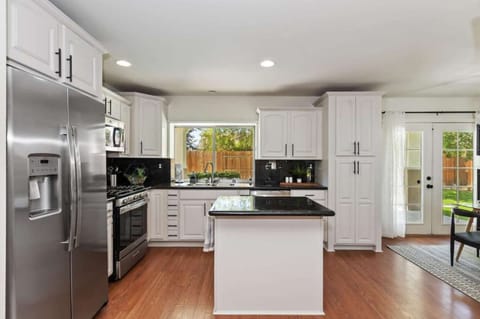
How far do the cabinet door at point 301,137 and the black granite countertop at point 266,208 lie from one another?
1787 mm

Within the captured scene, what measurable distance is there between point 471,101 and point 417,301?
159 inches

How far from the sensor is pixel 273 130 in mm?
4492

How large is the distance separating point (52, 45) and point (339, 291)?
10.6ft

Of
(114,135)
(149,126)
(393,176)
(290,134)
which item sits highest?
(149,126)

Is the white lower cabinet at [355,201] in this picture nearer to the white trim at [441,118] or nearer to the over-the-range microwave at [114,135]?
the white trim at [441,118]

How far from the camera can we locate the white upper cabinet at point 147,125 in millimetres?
4172

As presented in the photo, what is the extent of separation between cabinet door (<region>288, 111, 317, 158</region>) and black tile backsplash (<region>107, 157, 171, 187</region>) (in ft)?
6.96

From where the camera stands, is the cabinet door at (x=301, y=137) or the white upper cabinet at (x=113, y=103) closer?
the white upper cabinet at (x=113, y=103)

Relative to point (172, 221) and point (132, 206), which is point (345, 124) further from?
point (132, 206)

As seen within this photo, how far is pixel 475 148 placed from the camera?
4.79 m

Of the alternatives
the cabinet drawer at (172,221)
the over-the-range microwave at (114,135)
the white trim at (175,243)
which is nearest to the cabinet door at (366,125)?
the white trim at (175,243)

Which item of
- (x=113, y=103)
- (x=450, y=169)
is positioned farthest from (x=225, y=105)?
(x=450, y=169)

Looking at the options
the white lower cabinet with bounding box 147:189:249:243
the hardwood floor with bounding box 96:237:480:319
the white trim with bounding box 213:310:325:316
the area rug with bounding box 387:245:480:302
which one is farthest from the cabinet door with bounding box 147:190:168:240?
the area rug with bounding box 387:245:480:302

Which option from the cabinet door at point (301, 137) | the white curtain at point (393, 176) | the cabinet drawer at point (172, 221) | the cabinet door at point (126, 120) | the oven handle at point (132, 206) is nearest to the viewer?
the oven handle at point (132, 206)
